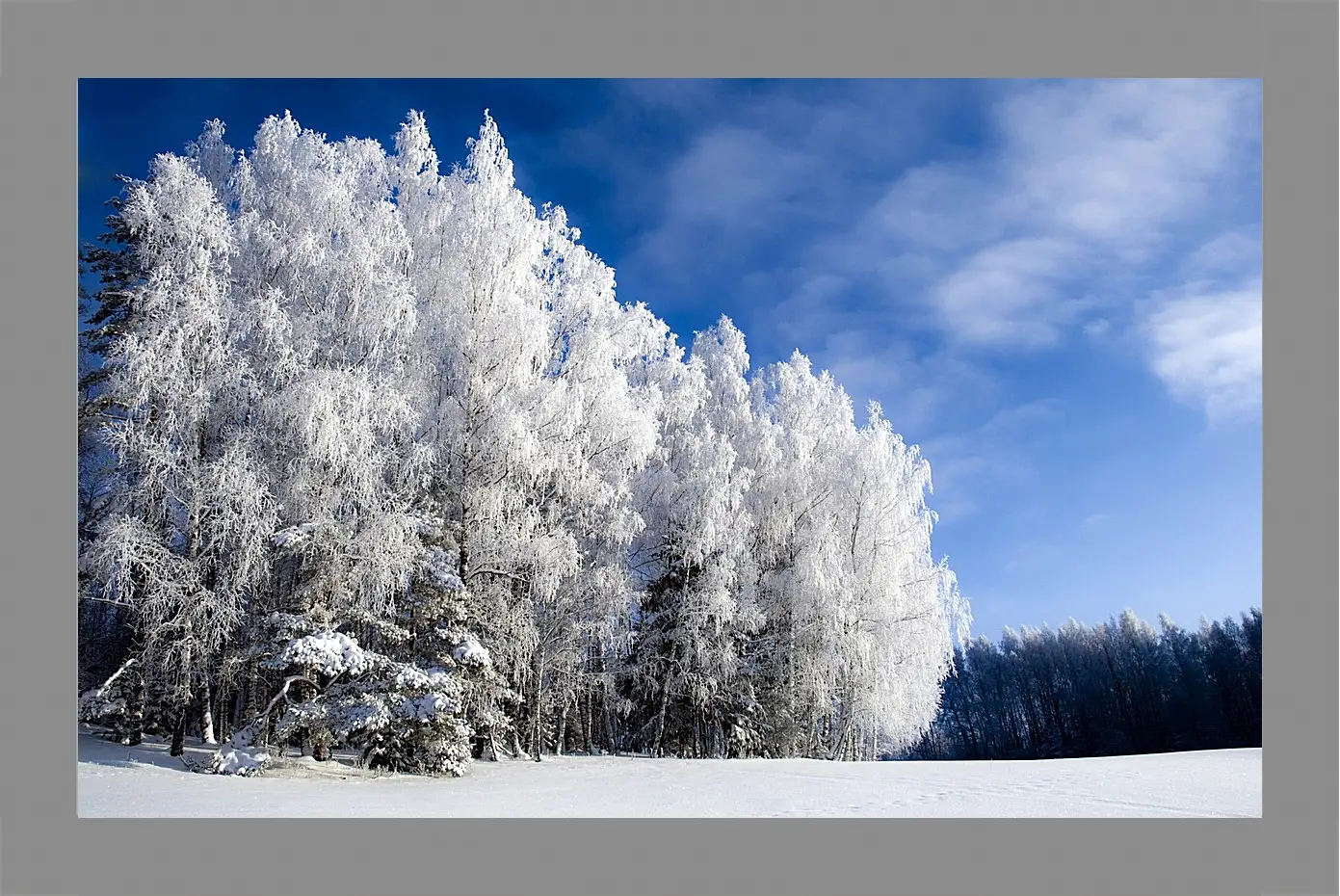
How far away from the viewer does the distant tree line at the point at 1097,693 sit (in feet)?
90.2

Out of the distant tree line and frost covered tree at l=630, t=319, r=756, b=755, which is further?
the distant tree line

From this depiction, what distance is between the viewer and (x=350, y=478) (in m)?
7.58

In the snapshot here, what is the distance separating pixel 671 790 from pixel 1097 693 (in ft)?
113

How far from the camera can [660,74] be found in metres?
5.19

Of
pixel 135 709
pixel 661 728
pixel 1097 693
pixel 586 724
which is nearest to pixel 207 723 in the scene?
pixel 135 709

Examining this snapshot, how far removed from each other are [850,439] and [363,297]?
798 centimetres

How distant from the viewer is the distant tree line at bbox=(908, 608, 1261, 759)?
2750 cm

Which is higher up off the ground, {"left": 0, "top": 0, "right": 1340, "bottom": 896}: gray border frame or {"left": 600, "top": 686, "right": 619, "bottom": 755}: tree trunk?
{"left": 0, "top": 0, "right": 1340, "bottom": 896}: gray border frame

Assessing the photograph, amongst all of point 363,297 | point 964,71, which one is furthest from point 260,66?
point 964,71

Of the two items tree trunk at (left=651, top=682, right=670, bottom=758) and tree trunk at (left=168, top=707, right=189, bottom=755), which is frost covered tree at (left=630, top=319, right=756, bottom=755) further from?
tree trunk at (left=168, top=707, right=189, bottom=755)

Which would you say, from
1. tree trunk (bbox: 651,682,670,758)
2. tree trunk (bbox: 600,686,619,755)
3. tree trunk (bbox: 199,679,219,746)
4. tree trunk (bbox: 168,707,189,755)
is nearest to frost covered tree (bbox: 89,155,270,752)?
tree trunk (bbox: 168,707,189,755)

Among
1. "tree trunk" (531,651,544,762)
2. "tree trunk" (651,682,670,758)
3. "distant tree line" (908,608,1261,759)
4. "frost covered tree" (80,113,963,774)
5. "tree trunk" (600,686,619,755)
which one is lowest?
"distant tree line" (908,608,1261,759)

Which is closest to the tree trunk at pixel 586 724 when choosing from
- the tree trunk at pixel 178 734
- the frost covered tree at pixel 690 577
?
the frost covered tree at pixel 690 577

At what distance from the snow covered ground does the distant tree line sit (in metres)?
18.4
